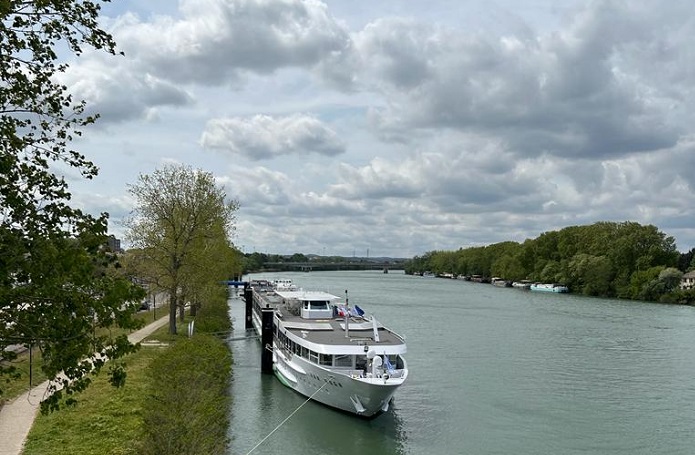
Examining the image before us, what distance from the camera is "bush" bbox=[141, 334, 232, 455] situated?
736 inches

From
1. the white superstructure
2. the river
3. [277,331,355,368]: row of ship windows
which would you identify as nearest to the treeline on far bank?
the river

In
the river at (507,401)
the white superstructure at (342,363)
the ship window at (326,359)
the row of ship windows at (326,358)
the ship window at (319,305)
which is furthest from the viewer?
the ship window at (319,305)

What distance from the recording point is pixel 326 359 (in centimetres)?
3394

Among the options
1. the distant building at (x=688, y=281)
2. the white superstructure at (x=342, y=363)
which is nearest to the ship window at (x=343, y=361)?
the white superstructure at (x=342, y=363)

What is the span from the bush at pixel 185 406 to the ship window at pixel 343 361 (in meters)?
→ 5.72

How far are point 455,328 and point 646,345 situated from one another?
18381mm

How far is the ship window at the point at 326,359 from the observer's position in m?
33.8

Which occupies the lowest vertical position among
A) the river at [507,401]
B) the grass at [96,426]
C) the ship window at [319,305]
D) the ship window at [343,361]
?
the river at [507,401]

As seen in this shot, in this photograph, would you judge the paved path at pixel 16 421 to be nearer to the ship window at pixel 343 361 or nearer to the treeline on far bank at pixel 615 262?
the ship window at pixel 343 361

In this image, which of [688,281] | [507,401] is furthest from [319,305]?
[688,281]

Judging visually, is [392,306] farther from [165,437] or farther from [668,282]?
[165,437]

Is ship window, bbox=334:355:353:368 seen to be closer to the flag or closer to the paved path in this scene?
the flag

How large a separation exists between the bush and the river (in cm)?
322

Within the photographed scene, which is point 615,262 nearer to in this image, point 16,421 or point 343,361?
point 343,361
